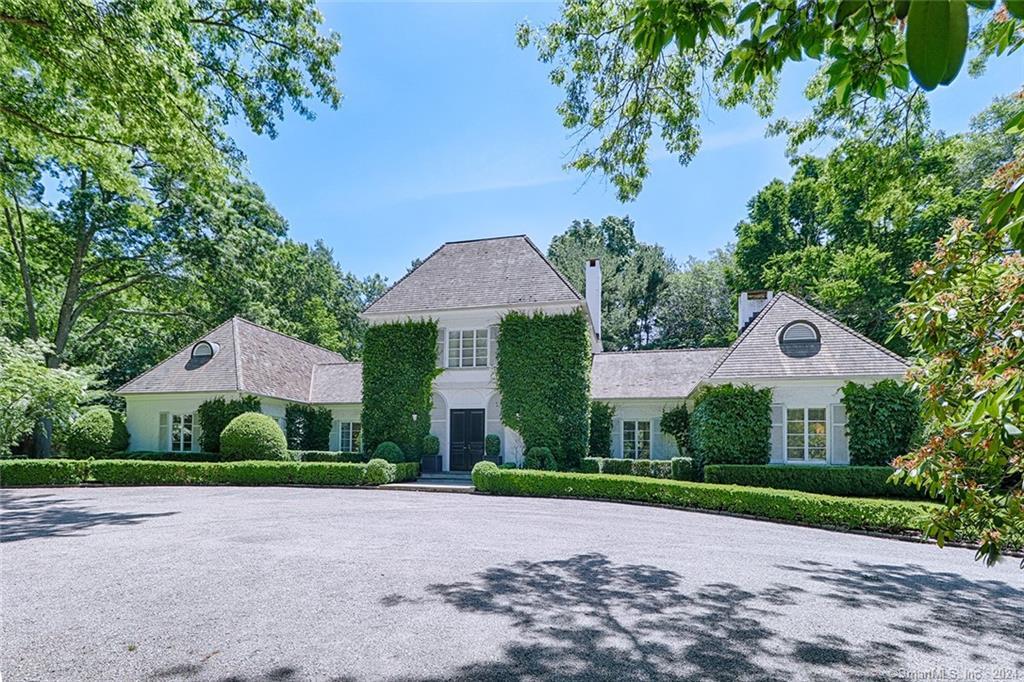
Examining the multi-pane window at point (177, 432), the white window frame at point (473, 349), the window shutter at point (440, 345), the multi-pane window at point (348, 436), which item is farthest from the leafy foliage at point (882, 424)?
the multi-pane window at point (177, 432)

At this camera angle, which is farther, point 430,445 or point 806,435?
point 430,445

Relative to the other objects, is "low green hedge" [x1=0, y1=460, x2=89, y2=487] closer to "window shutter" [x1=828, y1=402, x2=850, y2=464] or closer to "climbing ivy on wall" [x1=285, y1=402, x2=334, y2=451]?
"climbing ivy on wall" [x1=285, y1=402, x2=334, y2=451]

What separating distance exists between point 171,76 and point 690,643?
35.6 ft

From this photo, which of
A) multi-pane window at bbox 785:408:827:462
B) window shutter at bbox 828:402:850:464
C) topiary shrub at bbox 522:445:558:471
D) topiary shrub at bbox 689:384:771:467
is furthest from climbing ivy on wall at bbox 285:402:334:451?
window shutter at bbox 828:402:850:464

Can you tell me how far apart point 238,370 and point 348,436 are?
6.06 meters

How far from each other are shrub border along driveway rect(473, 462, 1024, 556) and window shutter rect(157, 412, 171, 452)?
1594 centimetres

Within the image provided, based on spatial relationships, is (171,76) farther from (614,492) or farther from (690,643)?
(614,492)

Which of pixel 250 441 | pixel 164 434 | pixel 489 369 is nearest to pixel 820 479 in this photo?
pixel 489 369

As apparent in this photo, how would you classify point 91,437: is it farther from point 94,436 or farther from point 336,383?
point 336,383

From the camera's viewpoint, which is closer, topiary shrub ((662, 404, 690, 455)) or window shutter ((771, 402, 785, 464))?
window shutter ((771, 402, 785, 464))

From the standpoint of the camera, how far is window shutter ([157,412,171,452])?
82.0 ft

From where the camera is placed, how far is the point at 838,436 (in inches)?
707

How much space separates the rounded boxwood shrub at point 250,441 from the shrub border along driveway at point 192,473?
1.10 metres

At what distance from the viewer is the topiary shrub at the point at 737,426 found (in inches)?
718
